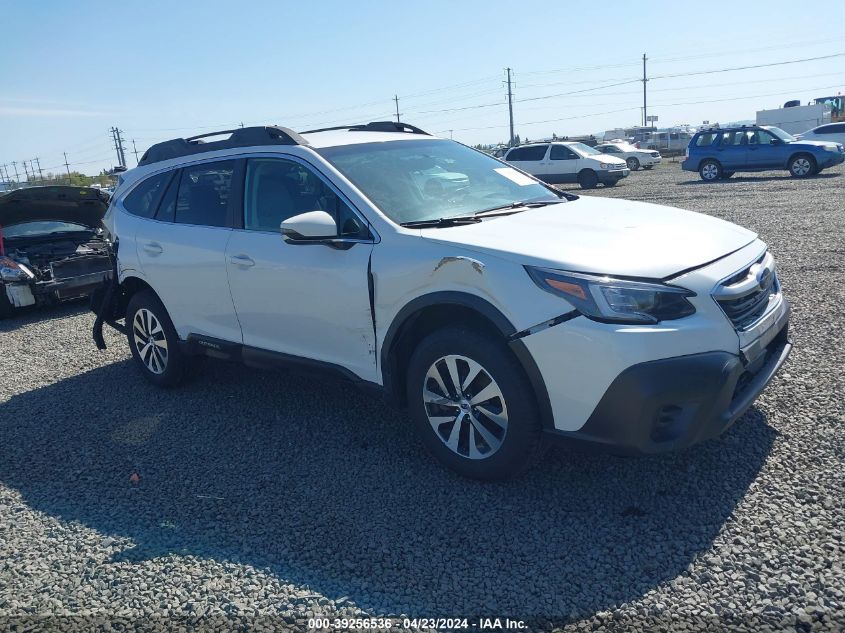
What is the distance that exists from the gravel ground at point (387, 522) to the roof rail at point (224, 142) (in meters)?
1.88

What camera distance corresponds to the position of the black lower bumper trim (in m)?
3.05

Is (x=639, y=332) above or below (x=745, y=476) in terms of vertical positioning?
above

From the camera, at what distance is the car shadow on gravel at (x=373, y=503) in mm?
3004

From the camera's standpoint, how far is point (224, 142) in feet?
16.7

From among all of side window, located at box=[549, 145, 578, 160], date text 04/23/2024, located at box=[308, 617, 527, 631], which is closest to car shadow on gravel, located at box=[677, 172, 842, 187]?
side window, located at box=[549, 145, 578, 160]

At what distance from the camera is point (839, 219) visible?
11766mm

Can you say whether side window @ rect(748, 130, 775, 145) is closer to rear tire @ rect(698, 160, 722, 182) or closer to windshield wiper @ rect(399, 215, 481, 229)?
rear tire @ rect(698, 160, 722, 182)

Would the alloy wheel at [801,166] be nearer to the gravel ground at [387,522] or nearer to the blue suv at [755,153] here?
the blue suv at [755,153]

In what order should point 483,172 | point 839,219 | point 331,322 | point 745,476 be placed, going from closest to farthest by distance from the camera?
point 745,476 < point 331,322 < point 483,172 < point 839,219

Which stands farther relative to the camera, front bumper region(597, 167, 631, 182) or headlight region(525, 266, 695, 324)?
front bumper region(597, 167, 631, 182)

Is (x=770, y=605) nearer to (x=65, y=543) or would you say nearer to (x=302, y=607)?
(x=302, y=607)

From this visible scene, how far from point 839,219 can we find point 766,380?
9924mm

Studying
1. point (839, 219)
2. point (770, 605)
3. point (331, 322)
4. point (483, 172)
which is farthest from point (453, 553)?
point (839, 219)

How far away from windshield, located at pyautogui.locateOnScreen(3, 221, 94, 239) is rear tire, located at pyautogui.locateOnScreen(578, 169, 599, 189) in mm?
18072
